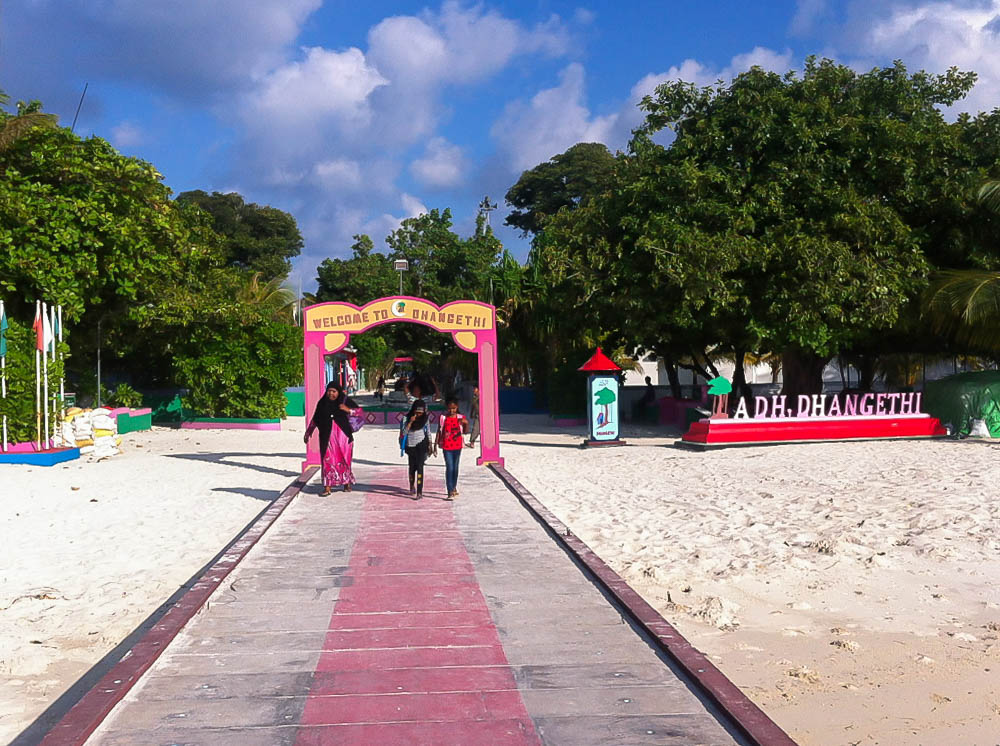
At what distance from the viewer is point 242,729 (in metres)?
4.57

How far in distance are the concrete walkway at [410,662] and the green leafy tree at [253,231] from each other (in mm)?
54289

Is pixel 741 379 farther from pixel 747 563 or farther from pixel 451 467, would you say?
pixel 747 563

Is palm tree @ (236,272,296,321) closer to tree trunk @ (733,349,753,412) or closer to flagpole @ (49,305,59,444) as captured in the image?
flagpole @ (49,305,59,444)

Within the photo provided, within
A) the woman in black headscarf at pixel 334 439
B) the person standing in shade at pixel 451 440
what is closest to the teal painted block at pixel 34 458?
the woman in black headscarf at pixel 334 439

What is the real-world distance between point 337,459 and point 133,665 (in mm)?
7945

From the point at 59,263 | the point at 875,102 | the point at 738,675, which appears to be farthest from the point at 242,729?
the point at 875,102

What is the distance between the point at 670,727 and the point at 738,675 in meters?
1.23

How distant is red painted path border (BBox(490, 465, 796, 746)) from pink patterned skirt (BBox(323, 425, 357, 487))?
513 cm

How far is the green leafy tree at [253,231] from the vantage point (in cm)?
6209

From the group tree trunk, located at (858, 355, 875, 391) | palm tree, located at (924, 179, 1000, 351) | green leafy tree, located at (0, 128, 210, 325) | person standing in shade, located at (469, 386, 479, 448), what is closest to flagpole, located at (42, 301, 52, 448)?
green leafy tree, located at (0, 128, 210, 325)

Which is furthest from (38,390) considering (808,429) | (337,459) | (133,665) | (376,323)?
(808,429)

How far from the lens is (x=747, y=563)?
8.70 meters

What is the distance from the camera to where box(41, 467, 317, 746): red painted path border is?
14.5ft

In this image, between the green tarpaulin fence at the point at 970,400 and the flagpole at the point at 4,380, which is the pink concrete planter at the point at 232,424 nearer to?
the flagpole at the point at 4,380
